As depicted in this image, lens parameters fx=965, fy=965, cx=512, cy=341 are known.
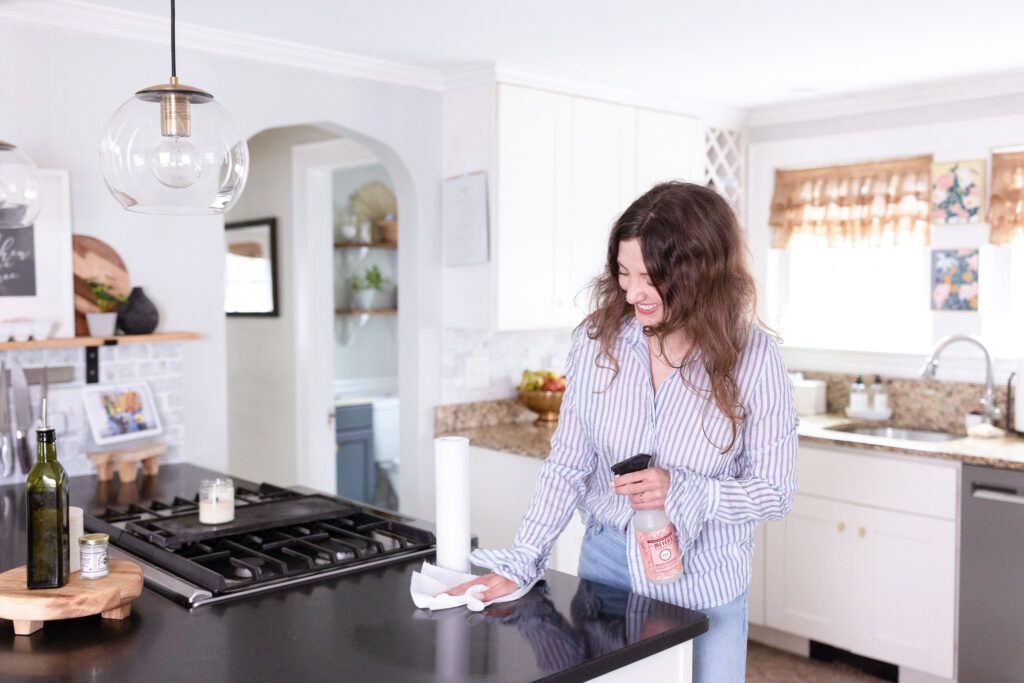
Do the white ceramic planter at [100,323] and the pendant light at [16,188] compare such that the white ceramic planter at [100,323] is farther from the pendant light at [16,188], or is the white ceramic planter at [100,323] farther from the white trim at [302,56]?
the white trim at [302,56]

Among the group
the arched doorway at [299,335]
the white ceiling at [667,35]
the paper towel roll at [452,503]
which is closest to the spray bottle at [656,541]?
the paper towel roll at [452,503]

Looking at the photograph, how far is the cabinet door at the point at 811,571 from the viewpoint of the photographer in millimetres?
3674

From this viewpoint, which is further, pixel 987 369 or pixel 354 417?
pixel 354 417

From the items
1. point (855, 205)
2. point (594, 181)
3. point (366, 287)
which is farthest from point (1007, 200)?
point (366, 287)

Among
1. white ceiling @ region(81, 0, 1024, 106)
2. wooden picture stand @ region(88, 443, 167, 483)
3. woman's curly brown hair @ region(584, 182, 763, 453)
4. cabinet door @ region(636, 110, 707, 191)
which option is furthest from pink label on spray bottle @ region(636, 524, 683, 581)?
cabinet door @ region(636, 110, 707, 191)

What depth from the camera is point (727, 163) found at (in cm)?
469

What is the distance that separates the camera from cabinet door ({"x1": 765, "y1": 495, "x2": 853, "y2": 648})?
367 centimetres

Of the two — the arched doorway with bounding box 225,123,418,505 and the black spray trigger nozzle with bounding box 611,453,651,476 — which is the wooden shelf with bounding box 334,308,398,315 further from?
the black spray trigger nozzle with bounding box 611,453,651,476

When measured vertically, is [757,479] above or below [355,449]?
above

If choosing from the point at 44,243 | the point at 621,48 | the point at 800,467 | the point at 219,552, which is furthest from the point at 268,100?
the point at 800,467

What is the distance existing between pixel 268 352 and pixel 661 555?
3743mm

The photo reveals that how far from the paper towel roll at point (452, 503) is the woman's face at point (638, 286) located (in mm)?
428

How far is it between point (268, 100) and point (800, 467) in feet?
7.97

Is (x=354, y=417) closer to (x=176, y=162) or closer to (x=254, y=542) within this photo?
(x=254, y=542)
